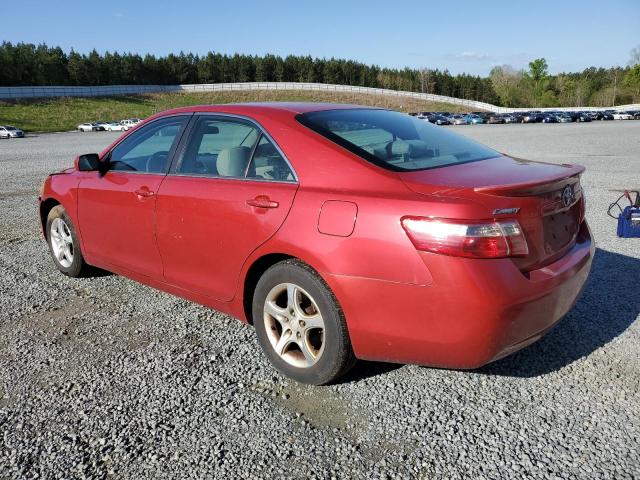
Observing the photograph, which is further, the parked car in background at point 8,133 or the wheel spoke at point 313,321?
the parked car in background at point 8,133

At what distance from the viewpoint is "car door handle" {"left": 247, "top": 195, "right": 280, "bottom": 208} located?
3072 millimetres

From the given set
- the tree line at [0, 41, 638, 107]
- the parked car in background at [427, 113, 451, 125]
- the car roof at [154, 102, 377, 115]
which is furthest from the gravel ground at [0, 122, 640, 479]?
the tree line at [0, 41, 638, 107]

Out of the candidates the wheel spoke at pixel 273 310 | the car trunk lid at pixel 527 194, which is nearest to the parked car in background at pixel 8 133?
the wheel spoke at pixel 273 310

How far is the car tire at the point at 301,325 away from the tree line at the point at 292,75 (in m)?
92.2

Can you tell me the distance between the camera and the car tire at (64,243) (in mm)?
4918

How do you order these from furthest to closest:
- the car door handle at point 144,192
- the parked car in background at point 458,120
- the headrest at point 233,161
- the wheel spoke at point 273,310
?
the parked car in background at point 458,120, the car door handle at point 144,192, the headrest at point 233,161, the wheel spoke at point 273,310

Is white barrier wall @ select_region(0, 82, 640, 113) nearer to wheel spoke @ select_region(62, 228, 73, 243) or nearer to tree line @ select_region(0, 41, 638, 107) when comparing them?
tree line @ select_region(0, 41, 638, 107)

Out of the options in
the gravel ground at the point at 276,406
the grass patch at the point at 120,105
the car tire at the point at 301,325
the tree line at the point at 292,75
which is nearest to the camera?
the gravel ground at the point at 276,406

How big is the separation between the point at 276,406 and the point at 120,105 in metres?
79.2

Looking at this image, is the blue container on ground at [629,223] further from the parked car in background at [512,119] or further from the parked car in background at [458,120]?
the parked car in background at [512,119]

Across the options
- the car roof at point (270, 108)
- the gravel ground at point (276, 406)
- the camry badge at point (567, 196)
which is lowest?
the gravel ground at point (276, 406)

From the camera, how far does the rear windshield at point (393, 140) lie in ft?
10.00

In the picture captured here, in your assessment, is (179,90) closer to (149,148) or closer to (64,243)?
(64,243)

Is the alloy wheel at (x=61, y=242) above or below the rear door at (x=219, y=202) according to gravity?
below
